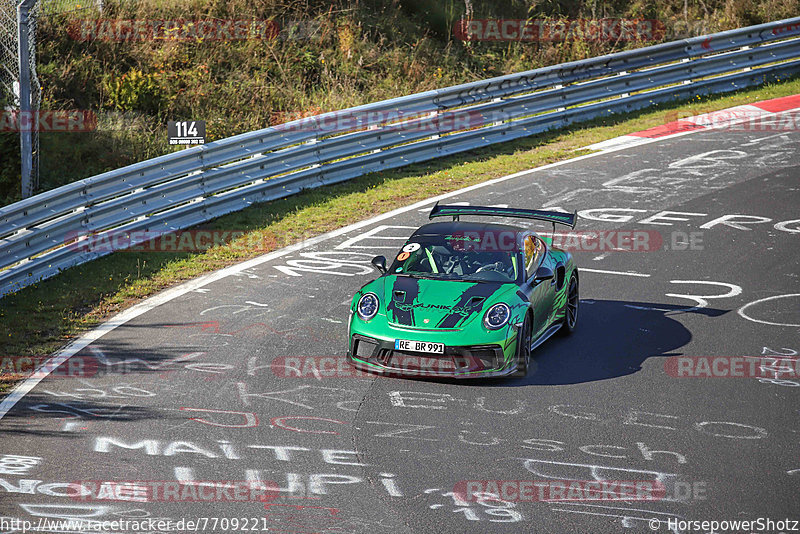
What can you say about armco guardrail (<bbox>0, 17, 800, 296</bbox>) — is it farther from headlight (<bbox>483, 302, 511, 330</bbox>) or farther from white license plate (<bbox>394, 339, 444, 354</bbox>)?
headlight (<bbox>483, 302, 511, 330</bbox>)

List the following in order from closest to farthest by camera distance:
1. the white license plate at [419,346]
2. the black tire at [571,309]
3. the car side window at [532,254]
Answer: the white license plate at [419,346] < the car side window at [532,254] < the black tire at [571,309]

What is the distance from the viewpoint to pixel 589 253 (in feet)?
41.8

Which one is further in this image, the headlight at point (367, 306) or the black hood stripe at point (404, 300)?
the headlight at point (367, 306)

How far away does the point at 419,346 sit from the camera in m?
8.44

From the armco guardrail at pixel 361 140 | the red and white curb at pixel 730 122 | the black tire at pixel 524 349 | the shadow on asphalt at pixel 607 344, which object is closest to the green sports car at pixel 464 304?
the black tire at pixel 524 349

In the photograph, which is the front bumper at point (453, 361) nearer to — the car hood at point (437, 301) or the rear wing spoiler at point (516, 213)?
the car hood at point (437, 301)

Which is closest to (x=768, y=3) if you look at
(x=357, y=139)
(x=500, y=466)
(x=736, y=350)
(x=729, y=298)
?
(x=357, y=139)

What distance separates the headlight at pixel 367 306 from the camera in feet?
29.0

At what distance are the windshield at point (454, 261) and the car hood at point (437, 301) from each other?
22cm

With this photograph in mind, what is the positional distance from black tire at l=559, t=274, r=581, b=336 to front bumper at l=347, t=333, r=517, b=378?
5.12 ft

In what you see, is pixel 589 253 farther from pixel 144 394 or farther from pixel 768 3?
pixel 768 3

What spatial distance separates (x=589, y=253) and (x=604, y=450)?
5.82 m

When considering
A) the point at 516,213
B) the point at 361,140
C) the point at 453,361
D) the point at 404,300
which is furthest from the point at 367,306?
the point at 361,140

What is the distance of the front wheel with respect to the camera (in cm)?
995
